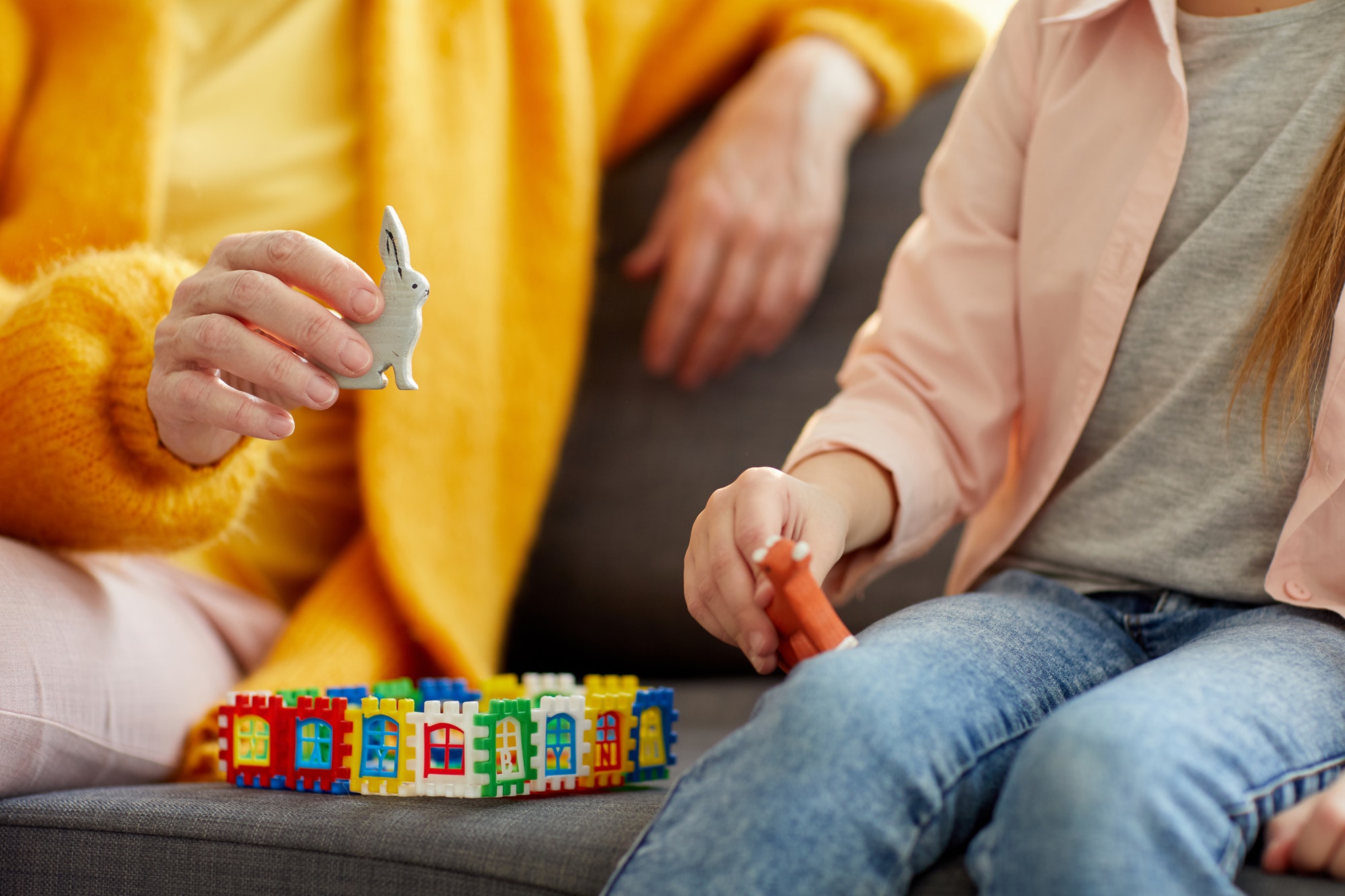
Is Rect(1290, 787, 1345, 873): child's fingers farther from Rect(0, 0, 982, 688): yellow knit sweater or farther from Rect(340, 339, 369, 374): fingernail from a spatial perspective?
Rect(0, 0, 982, 688): yellow knit sweater

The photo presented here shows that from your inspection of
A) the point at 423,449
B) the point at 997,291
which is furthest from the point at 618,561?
the point at 997,291

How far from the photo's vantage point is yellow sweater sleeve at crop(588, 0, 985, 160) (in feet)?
3.72

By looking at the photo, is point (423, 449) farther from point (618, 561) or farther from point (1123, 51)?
point (1123, 51)

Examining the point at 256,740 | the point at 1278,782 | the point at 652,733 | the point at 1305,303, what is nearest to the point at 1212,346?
the point at 1305,303

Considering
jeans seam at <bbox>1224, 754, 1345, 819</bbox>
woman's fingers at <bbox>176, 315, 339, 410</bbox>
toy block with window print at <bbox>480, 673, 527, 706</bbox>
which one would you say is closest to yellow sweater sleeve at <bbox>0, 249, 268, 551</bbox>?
woman's fingers at <bbox>176, 315, 339, 410</bbox>

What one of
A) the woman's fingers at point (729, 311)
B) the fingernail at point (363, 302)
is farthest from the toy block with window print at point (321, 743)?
the woman's fingers at point (729, 311)

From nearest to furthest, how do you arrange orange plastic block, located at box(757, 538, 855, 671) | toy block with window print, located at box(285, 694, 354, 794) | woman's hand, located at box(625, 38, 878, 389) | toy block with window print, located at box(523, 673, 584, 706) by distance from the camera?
1. orange plastic block, located at box(757, 538, 855, 671)
2. toy block with window print, located at box(285, 694, 354, 794)
3. toy block with window print, located at box(523, 673, 584, 706)
4. woman's hand, located at box(625, 38, 878, 389)

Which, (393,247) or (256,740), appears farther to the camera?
(256,740)

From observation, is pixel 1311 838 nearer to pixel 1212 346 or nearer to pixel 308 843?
pixel 1212 346

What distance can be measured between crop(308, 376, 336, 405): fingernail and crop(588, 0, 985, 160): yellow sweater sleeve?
70 cm

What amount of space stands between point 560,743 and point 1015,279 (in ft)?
1.40

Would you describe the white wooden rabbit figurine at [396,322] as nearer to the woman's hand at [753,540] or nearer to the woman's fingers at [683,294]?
the woman's hand at [753,540]

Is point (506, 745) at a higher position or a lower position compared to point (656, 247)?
lower

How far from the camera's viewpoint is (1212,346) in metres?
0.64
